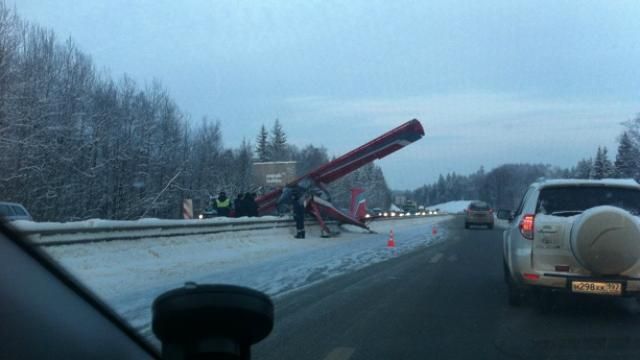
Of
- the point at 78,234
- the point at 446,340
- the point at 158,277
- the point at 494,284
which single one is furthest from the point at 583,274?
the point at 78,234

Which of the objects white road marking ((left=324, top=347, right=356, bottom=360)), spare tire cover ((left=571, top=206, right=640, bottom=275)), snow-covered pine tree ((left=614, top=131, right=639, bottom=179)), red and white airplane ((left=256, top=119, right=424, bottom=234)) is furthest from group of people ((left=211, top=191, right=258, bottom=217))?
snow-covered pine tree ((left=614, top=131, right=639, bottom=179))

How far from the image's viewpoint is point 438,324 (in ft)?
29.8

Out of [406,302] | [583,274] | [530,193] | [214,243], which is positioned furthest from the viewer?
[214,243]

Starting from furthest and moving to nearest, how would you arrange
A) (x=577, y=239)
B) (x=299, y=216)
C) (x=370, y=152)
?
(x=370, y=152) < (x=299, y=216) < (x=577, y=239)

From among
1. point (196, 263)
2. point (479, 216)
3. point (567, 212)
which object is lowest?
point (196, 263)

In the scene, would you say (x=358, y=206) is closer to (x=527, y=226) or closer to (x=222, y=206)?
(x=222, y=206)

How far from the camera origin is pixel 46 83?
118 feet

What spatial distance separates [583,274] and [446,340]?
92.5 inches

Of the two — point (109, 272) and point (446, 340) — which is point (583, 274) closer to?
point (446, 340)

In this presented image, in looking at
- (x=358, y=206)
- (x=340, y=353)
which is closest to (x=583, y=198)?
(x=340, y=353)

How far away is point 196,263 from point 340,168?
46.3 ft

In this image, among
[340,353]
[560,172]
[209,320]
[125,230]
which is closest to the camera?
[209,320]

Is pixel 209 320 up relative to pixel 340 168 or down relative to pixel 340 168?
down

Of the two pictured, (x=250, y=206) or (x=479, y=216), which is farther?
(x=479, y=216)
